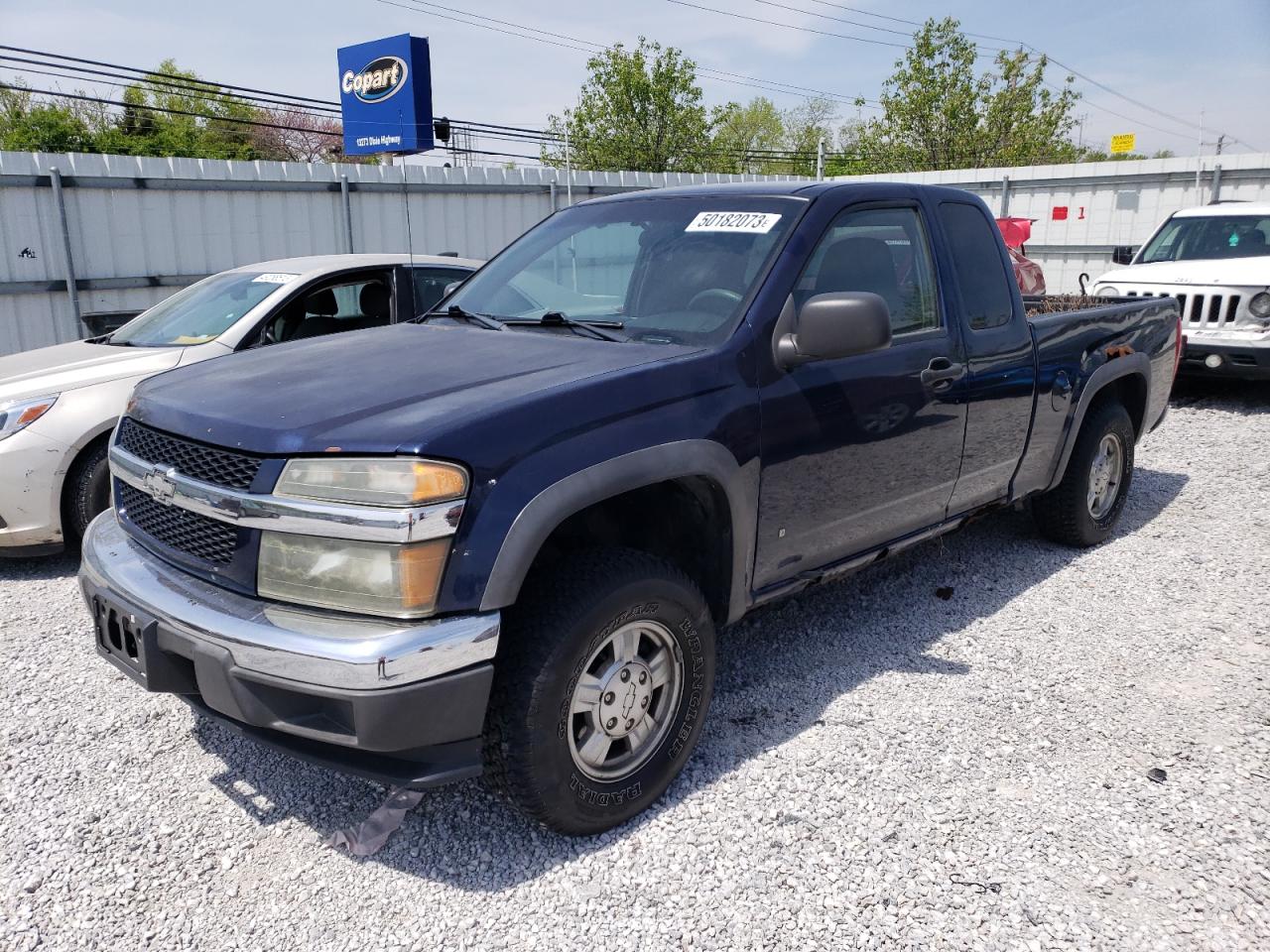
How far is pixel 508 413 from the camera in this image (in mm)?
2420

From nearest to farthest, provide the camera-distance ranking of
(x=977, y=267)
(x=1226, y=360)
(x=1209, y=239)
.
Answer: (x=977, y=267) → (x=1226, y=360) → (x=1209, y=239)

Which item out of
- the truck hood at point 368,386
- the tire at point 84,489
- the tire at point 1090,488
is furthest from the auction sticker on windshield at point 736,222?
the tire at point 84,489

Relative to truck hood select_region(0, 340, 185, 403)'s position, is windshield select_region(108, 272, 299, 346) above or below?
above

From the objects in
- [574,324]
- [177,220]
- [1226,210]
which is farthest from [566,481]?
[177,220]

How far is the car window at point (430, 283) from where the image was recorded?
613 cm

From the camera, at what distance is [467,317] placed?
370cm

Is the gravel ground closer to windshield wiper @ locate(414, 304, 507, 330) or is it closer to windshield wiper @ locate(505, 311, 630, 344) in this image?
windshield wiper @ locate(505, 311, 630, 344)

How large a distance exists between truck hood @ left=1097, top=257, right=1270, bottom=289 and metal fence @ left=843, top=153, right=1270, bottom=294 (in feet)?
18.2

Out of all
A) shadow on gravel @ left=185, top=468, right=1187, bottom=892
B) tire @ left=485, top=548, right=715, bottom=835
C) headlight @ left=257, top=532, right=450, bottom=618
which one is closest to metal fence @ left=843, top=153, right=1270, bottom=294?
shadow on gravel @ left=185, top=468, right=1187, bottom=892

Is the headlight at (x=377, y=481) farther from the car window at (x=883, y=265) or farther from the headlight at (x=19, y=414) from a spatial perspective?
the headlight at (x=19, y=414)

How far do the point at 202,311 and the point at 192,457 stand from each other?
142 inches

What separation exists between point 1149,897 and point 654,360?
197 centimetres

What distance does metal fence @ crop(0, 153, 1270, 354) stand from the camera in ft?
33.0

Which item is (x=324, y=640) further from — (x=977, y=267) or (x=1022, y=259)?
(x=1022, y=259)
